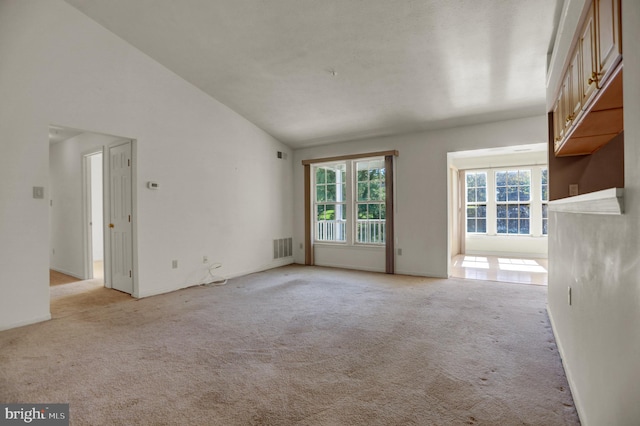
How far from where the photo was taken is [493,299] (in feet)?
13.7

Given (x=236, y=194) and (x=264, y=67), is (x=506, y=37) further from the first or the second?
(x=236, y=194)

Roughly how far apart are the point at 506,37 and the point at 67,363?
195 inches

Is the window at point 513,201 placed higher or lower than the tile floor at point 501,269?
higher

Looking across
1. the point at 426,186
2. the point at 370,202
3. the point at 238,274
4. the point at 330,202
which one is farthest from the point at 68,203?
the point at 426,186

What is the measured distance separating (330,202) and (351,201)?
516 mm

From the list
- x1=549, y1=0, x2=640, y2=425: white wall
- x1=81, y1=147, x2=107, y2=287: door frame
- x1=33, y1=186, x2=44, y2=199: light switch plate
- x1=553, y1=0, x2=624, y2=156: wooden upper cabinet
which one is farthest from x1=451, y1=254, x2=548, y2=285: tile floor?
x1=81, y1=147, x2=107, y2=287: door frame

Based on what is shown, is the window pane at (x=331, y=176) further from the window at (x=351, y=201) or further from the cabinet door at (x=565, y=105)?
the cabinet door at (x=565, y=105)

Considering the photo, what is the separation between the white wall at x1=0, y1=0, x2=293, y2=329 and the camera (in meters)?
3.32

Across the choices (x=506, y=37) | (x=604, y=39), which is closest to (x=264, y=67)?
(x=506, y=37)

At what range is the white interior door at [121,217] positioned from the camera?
450cm

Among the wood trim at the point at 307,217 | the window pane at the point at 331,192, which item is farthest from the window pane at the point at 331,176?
the wood trim at the point at 307,217

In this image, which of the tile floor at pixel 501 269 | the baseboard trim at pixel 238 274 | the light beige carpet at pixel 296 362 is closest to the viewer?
the light beige carpet at pixel 296 362

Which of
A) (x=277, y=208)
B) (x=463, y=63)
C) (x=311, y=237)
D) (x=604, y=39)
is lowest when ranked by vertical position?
(x=311, y=237)

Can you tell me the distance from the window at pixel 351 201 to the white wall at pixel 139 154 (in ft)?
2.92
